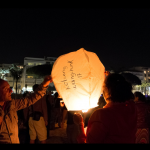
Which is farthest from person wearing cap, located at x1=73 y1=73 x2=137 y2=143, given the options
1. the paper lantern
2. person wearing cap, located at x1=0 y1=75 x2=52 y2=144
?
person wearing cap, located at x1=0 y1=75 x2=52 y2=144

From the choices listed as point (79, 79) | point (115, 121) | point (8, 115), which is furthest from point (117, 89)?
point (8, 115)

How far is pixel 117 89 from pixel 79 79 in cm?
61

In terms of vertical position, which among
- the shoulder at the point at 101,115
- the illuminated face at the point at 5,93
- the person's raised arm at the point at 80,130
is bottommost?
the person's raised arm at the point at 80,130

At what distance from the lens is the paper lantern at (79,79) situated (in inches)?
81.5

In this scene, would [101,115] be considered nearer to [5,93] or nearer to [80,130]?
[80,130]

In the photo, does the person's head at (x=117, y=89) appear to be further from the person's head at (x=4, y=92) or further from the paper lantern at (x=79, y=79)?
the person's head at (x=4, y=92)

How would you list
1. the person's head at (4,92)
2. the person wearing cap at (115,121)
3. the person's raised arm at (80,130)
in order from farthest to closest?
1. the person's head at (4,92)
2. the person's raised arm at (80,130)
3. the person wearing cap at (115,121)

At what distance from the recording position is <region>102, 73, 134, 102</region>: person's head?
63.6 inches

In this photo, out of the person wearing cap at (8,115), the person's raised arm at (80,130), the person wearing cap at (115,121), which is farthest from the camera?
the person wearing cap at (8,115)

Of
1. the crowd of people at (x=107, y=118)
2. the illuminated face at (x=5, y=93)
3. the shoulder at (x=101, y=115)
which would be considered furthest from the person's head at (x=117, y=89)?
the illuminated face at (x=5, y=93)

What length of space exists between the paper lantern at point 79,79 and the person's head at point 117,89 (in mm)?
396

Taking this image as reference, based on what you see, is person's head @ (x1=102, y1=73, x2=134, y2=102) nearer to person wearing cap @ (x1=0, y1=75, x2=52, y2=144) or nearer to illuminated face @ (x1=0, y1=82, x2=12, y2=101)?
person wearing cap @ (x1=0, y1=75, x2=52, y2=144)

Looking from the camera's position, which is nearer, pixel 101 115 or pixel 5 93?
pixel 101 115

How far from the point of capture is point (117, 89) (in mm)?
1633
